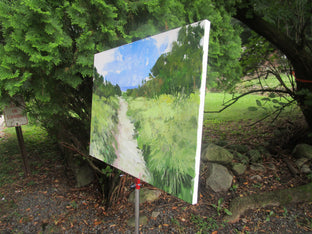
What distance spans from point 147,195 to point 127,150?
1829 millimetres

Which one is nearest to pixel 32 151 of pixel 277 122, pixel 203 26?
pixel 203 26

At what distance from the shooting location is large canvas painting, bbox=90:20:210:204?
1.12m

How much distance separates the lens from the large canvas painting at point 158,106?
1.12m

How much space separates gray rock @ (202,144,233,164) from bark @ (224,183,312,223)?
742 millimetres

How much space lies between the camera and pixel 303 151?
394 cm

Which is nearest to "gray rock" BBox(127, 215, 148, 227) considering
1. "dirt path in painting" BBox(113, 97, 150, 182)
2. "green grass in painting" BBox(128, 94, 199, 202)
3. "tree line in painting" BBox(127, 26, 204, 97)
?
"dirt path in painting" BBox(113, 97, 150, 182)

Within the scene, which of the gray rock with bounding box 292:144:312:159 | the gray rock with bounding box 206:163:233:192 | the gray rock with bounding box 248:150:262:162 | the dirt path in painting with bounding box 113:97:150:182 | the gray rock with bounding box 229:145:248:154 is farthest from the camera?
the gray rock with bounding box 229:145:248:154

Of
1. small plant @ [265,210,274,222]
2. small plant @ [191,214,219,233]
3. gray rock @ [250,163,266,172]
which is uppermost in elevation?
gray rock @ [250,163,266,172]

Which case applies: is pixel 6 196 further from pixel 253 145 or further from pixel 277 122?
pixel 277 122

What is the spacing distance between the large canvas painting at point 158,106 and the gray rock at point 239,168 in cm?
266

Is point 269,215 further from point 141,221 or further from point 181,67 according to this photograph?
point 181,67

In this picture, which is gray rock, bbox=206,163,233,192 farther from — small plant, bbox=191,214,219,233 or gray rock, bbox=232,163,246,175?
small plant, bbox=191,214,219,233

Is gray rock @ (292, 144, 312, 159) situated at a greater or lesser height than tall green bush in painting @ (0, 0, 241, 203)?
lesser

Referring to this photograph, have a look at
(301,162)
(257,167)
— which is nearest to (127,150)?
(257,167)
